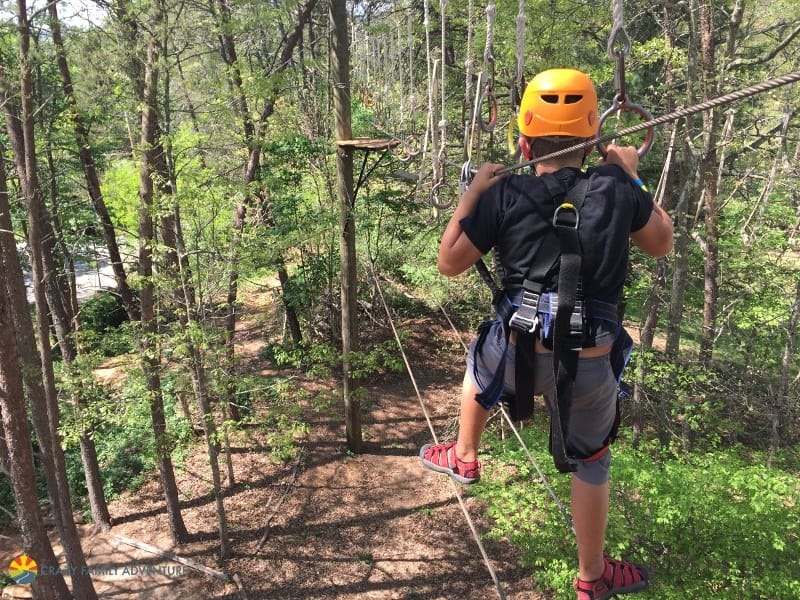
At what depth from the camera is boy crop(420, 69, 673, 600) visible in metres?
1.47

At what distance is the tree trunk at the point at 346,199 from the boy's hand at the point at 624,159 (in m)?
5.31

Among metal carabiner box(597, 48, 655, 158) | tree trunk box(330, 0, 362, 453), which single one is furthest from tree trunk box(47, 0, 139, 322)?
metal carabiner box(597, 48, 655, 158)

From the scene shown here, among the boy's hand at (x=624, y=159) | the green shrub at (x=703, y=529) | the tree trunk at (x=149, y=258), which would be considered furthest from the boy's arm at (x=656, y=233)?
the tree trunk at (x=149, y=258)

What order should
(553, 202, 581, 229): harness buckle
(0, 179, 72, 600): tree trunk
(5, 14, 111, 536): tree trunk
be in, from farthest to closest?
(5, 14, 111, 536): tree trunk < (0, 179, 72, 600): tree trunk < (553, 202, 581, 229): harness buckle

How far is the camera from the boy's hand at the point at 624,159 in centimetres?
160

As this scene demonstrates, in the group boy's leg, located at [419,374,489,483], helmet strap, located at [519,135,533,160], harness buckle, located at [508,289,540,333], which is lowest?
boy's leg, located at [419,374,489,483]

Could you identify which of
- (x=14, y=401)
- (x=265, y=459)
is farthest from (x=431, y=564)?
(x=14, y=401)

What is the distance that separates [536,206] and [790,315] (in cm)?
708

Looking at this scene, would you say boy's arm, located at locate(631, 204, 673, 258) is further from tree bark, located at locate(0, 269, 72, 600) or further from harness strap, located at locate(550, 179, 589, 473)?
tree bark, located at locate(0, 269, 72, 600)

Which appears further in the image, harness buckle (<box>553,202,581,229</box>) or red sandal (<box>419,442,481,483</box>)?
red sandal (<box>419,442,481,483</box>)

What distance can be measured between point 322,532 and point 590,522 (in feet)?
21.0

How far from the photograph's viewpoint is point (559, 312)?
4.69 ft

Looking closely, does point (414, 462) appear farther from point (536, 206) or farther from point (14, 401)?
point (536, 206)

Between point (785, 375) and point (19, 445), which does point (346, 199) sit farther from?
point (785, 375)
